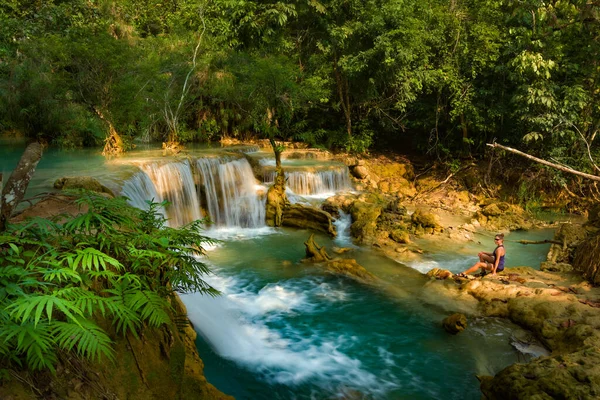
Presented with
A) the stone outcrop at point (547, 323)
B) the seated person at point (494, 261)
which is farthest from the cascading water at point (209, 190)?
the stone outcrop at point (547, 323)

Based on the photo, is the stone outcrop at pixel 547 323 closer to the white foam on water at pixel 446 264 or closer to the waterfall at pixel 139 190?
the white foam on water at pixel 446 264

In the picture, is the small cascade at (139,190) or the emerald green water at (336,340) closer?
the emerald green water at (336,340)

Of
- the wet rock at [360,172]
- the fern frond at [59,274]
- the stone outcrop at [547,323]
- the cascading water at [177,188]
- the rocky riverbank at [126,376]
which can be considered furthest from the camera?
the wet rock at [360,172]

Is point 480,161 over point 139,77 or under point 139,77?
under

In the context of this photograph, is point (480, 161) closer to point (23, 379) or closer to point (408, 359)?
point (408, 359)

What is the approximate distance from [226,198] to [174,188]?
2066 millimetres

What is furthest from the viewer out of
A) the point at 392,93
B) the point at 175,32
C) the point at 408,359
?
the point at 175,32

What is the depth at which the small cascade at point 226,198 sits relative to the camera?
1416 cm

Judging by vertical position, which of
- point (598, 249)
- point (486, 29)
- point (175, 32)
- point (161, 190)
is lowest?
point (598, 249)

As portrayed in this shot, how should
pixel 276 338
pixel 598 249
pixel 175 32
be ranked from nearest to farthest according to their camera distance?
pixel 276 338 < pixel 598 249 < pixel 175 32

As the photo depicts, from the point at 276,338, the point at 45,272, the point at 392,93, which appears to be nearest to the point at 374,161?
the point at 392,93

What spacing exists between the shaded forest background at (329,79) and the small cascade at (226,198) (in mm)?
3213

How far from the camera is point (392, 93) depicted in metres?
19.5

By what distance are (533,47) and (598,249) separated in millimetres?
8159
